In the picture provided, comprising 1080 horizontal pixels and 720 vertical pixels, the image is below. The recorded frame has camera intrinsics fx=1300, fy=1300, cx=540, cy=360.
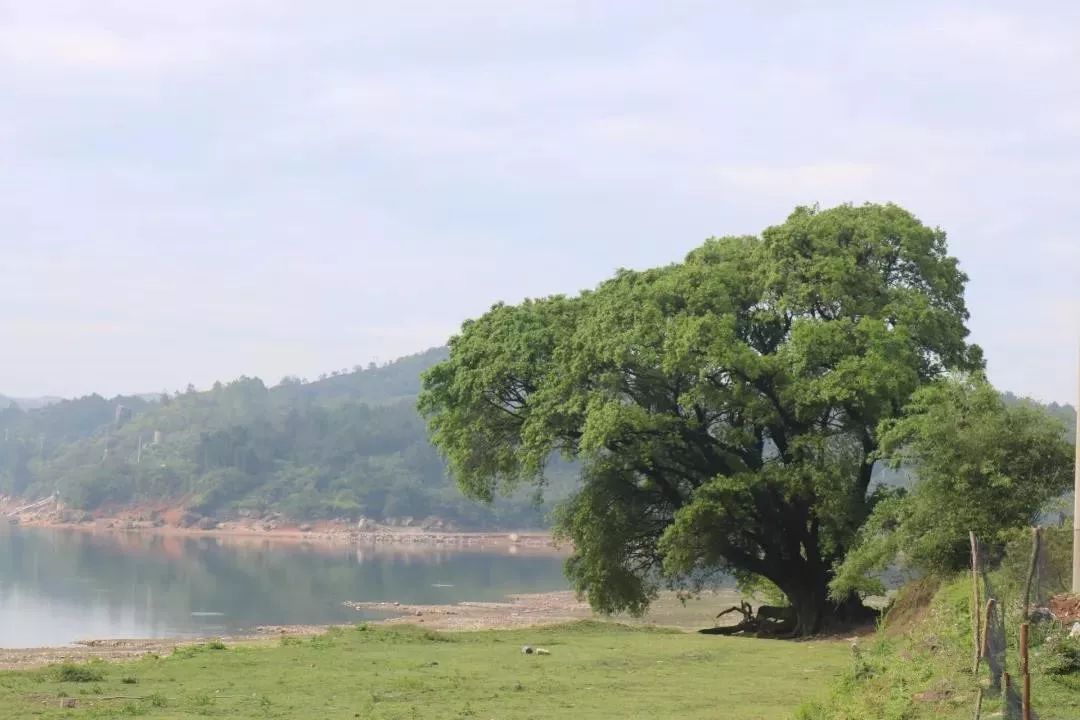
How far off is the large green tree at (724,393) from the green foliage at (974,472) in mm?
3502

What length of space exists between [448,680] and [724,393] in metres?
11.1

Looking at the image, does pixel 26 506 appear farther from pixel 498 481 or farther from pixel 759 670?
pixel 759 670

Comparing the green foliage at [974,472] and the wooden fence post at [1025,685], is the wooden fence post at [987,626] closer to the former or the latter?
the wooden fence post at [1025,685]

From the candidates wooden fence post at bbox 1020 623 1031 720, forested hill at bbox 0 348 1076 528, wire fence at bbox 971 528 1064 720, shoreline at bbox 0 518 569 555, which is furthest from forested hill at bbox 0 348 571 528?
wooden fence post at bbox 1020 623 1031 720

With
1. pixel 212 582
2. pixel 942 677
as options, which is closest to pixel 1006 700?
pixel 942 677

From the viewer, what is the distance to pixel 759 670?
20.2 metres

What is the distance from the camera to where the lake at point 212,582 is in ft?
156

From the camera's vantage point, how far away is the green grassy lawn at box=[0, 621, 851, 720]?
15.7 meters

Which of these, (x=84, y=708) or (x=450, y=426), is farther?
(x=450, y=426)

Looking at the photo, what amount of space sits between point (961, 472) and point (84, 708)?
13.6 metres

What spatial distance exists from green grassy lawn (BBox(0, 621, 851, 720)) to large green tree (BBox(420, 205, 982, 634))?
3.87 m

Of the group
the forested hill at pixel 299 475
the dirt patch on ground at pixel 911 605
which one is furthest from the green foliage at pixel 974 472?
the forested hill at pixel 299 475

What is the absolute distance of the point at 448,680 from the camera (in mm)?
18547

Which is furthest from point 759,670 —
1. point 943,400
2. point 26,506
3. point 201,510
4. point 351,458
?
point 26,506
